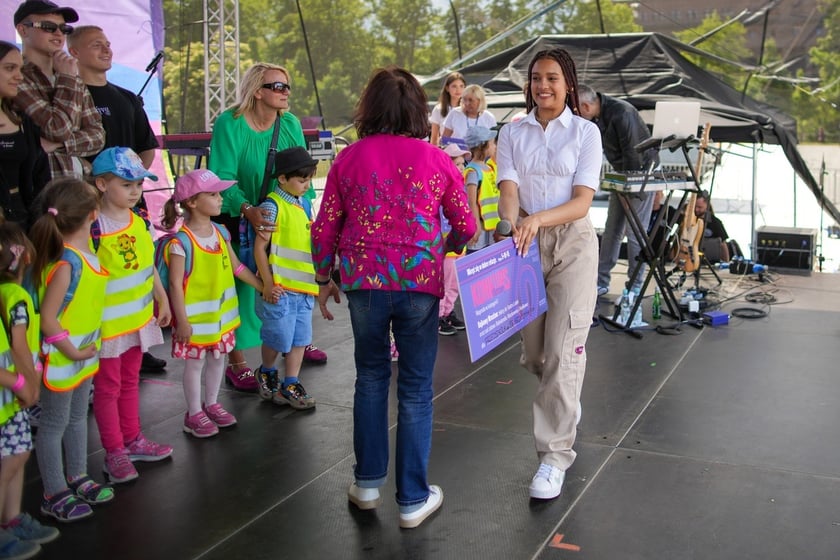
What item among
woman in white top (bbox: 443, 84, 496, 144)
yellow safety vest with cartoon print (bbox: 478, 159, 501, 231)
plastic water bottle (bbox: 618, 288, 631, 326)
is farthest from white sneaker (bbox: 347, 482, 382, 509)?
woman in white top (bbox: 443, 84, 496, 144)

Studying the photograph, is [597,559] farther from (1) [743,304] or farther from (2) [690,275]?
(2) [690,275]

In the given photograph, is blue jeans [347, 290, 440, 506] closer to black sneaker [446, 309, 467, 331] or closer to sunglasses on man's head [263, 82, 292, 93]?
sunglasses on man's head [263, 82, 292, 93]

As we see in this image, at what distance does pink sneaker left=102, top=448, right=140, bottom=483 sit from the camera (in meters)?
3.54

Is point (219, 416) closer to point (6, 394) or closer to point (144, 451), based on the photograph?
point (144, 451)

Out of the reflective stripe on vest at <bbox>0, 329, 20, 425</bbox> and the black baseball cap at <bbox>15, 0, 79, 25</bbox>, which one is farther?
the black baseball cap at <bbox>15, 0, 79, 25</bbox>

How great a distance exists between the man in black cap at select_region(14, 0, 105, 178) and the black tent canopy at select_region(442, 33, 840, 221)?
6958 millimetres

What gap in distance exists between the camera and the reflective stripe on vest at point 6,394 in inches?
107

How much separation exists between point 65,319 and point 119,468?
2.52 feet

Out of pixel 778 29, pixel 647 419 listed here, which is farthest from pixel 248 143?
pixel 778 29

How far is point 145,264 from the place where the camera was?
358cm

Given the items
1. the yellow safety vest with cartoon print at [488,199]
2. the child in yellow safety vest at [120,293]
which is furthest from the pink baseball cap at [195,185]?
the yellow safety vest with cartoon print at [488,199]

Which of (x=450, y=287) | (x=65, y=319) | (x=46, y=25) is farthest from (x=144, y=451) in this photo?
(x=450, y=287)

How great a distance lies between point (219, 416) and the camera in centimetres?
421

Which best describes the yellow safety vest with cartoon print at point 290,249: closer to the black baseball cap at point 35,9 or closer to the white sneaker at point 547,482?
the black baseball cap at point 35,9
